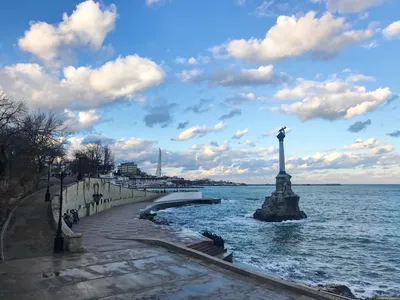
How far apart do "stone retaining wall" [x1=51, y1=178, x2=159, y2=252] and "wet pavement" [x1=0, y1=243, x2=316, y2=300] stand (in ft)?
3.13

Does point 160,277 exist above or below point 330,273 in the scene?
above

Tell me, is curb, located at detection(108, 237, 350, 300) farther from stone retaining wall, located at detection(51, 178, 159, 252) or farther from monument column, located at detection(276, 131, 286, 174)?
monument column, located at detection(276, 131, 286, 174)

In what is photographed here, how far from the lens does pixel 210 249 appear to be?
20500mm

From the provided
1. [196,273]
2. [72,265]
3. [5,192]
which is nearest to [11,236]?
[5,192]

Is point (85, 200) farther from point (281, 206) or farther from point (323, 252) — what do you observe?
point (281, 206)

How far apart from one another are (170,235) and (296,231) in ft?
78.8

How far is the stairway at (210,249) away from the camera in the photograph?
65.2ft

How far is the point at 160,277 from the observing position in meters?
12.0

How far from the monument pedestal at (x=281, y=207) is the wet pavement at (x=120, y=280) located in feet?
137

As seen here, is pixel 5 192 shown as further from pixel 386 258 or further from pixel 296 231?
pixel 296 231

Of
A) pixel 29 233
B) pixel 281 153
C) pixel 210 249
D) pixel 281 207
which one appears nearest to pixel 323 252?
pixel 210 249

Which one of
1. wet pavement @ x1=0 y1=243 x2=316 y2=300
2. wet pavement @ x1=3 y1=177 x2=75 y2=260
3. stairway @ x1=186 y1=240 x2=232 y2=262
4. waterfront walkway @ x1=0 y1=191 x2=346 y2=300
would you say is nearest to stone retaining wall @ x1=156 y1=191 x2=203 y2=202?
wet pavement @ x1=3 y1=177 x2=75 y2=260

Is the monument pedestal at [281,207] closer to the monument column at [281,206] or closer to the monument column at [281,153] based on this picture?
the monument column at [281,206]

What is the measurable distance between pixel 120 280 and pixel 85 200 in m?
29.1
